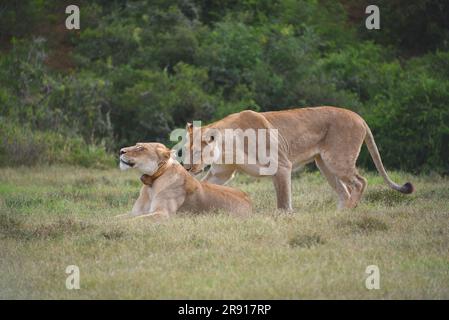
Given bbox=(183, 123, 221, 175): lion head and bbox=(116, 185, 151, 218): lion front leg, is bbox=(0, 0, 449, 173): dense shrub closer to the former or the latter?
bbox=(183, 123, 221, 175): lion head

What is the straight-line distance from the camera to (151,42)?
19625 mm

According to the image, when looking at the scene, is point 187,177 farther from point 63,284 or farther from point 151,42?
point 151,42

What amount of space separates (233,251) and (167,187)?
6.18 feet

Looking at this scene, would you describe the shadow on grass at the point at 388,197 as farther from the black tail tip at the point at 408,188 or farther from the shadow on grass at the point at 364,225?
the shadow on grass at the point at 364,225

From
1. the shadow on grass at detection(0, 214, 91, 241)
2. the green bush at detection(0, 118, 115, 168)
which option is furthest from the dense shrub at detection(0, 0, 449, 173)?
the shadow on grass at detection(0, 214, 91, 241)

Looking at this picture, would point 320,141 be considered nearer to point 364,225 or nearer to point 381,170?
point 381,170

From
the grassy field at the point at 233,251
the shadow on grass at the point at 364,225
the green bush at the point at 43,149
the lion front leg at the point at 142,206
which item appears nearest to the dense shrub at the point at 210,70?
the green bush at the point at 43,149

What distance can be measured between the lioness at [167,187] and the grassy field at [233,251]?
0.80ft

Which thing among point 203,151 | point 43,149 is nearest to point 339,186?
point 203,151

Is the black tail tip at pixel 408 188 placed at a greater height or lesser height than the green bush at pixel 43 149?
greater

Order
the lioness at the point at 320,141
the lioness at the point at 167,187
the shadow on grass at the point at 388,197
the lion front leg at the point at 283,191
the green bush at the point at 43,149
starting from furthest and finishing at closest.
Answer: the green bush at the point at 43,149 → the shadow on grass at the point at 388,197 → the lioness at the point at 320,141 → the lion front leg at the point at 283,191 → the lioness at the point at 167,187

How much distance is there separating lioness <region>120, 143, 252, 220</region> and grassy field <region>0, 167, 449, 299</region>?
0.24 m

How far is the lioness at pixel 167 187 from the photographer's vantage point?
953 centimetres

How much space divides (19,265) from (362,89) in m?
12.6
